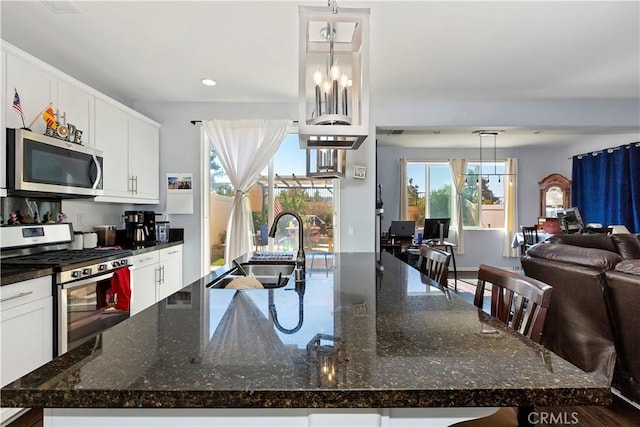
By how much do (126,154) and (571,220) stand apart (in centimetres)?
576

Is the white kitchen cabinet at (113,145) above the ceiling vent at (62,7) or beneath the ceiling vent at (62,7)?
beneath

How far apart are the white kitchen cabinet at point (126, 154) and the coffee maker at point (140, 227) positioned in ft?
0.51

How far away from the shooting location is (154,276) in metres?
3.36

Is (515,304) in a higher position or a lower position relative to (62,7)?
lower

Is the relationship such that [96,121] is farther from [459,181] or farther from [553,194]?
[553,194]

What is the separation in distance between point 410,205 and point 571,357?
491 cm

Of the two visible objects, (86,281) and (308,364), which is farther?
(86,281)

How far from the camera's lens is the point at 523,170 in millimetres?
7215

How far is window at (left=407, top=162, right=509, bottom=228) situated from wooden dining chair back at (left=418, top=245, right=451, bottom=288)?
16.2ft

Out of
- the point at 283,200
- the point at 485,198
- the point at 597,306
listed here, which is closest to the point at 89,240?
the point at 283,200

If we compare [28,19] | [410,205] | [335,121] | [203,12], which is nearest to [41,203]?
[28,19]

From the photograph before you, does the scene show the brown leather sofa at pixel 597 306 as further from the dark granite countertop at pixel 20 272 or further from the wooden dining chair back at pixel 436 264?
the dark granite countertop at pixel 20 272

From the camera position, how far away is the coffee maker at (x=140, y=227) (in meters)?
3.49

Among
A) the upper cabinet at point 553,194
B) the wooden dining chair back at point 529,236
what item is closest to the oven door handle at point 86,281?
the wooden dining chair back at point 529,236
